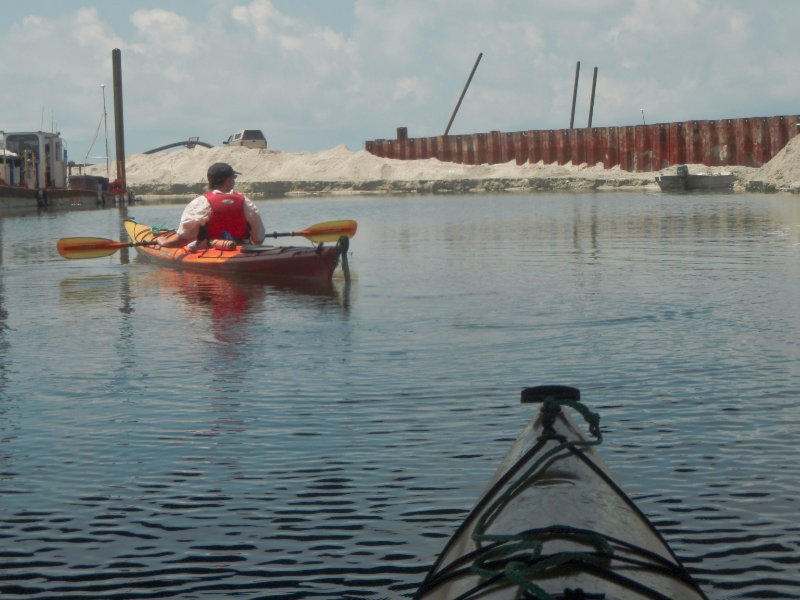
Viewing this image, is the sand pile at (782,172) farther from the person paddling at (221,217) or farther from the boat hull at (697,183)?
the person paddling at (221,217)

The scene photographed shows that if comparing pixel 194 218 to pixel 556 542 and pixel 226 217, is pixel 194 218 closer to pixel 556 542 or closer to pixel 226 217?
pixel 226 217

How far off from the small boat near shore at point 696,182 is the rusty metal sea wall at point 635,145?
192 inches

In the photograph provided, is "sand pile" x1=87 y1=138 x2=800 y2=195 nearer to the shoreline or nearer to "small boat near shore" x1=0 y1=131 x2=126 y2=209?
the shoreline

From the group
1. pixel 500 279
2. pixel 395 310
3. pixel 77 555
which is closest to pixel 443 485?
pixel 77 555

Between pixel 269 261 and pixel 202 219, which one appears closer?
pixel 269 261

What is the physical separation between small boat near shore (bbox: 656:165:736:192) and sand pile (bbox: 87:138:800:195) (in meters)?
1.16

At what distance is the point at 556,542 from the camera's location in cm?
287

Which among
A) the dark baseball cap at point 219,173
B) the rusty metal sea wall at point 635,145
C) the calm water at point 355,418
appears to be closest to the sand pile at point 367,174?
the rusty metal sea wall at point 635,145

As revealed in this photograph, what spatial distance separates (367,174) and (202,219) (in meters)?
57.3

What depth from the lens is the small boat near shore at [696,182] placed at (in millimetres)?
47250

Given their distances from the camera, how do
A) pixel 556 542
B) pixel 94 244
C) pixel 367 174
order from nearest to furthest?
pixel 556 542 < pixel 94 244 < pixel 367 174

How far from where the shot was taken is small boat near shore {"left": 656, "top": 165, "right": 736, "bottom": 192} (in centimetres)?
4725

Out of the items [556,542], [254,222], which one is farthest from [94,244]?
[556,542]

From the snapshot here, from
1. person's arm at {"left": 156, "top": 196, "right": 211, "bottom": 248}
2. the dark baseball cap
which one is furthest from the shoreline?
the dark baseball cap
